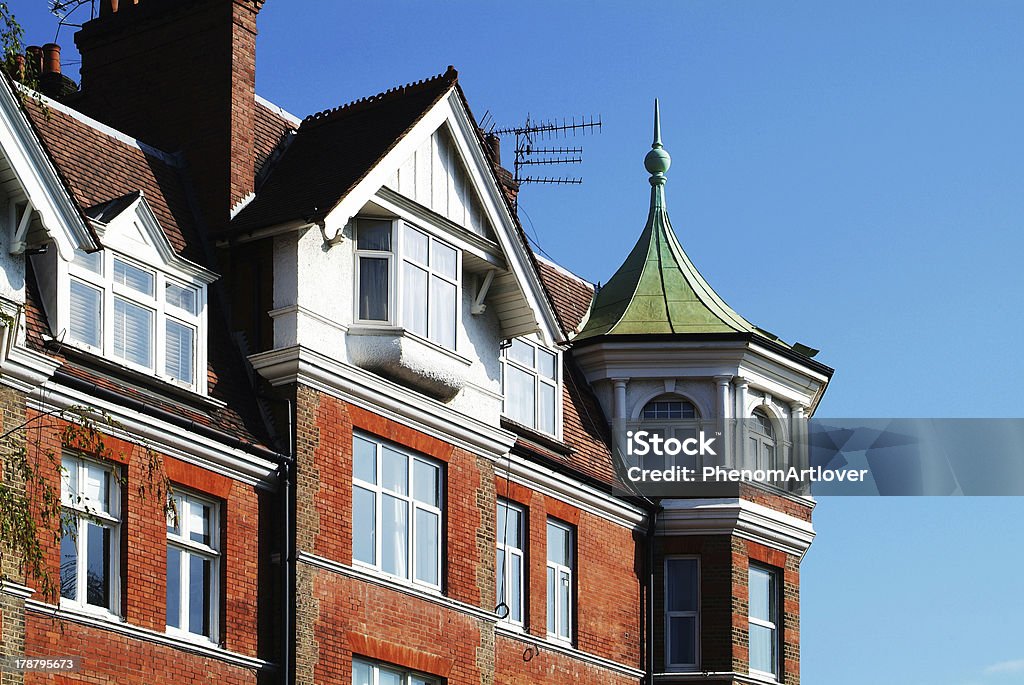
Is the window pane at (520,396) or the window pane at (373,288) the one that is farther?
the window pane at (520,396)

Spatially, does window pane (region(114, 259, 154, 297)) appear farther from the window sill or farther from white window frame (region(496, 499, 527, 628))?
white window frame (region(496, 499, 527, 628))

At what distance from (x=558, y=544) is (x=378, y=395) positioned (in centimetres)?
508

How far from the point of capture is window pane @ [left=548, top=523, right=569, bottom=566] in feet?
95.4

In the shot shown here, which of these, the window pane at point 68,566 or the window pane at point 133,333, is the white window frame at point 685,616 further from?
the window pane at point 68,566

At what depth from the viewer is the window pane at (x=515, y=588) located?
28078 mm

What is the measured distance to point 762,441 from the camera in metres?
32.4

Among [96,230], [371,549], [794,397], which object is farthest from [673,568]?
[96,230]

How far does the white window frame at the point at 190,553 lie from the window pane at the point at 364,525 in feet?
6.53

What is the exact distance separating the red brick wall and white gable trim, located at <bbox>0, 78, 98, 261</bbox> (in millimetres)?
1971

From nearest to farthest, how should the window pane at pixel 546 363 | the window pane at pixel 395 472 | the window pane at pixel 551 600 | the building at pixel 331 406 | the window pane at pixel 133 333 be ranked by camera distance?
1. the building at pixel 331 406
2. the window pane at pixel 133 333
3. the window pane at pixel 395 472
4. the window pane at pixel 551 600
5. the window pane at pixel 546 363

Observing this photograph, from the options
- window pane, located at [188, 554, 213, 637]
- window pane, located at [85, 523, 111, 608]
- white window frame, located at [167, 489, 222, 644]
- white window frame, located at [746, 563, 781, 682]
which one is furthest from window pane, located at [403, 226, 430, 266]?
white window frame, located at [746, 563, 781, 682]

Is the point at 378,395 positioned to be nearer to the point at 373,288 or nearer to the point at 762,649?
the point at 373,288

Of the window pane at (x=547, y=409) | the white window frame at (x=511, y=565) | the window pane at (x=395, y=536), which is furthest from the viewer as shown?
the window pane at (x=547, y=409)

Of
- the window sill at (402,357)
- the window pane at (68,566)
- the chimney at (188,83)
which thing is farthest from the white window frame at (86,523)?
the chimney at (188,83)
